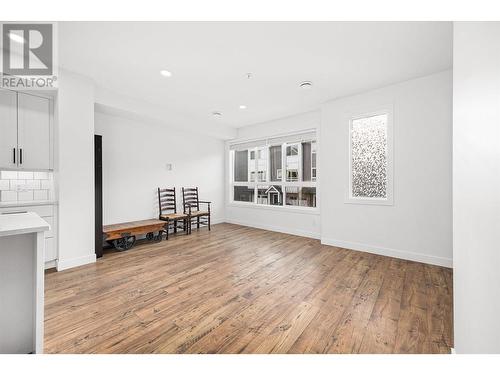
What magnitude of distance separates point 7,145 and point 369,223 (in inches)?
201

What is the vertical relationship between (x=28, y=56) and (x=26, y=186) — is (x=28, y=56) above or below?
above

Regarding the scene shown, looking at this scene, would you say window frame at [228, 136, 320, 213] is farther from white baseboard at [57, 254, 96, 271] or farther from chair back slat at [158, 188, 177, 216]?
white baseboard at [57, 254, 96, 271]

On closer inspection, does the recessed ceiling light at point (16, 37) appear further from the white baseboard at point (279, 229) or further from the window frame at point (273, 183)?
the white baseboard at point (279, 229)

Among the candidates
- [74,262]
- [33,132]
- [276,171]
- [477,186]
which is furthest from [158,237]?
[477,186]

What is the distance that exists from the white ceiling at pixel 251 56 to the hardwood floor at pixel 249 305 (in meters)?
2.61

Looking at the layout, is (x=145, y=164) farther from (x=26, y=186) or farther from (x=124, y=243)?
(x=26, y=186)

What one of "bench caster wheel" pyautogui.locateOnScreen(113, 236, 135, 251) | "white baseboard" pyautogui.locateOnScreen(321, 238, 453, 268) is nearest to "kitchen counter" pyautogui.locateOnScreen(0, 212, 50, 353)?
"bench caster wheel" pyautogui.locateOnScreen(113, 236, 135, 251)

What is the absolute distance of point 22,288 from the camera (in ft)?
4.01

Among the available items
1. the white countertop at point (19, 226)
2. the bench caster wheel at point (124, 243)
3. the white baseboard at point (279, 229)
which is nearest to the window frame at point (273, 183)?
the white baseboard at point (279, 229)

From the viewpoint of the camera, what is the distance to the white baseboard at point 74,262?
278 centimetres

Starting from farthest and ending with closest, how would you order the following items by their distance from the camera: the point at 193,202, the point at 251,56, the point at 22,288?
the point at 193,202
the point at 251,56
the point at 22,288

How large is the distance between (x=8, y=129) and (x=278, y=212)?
4.59 metres
